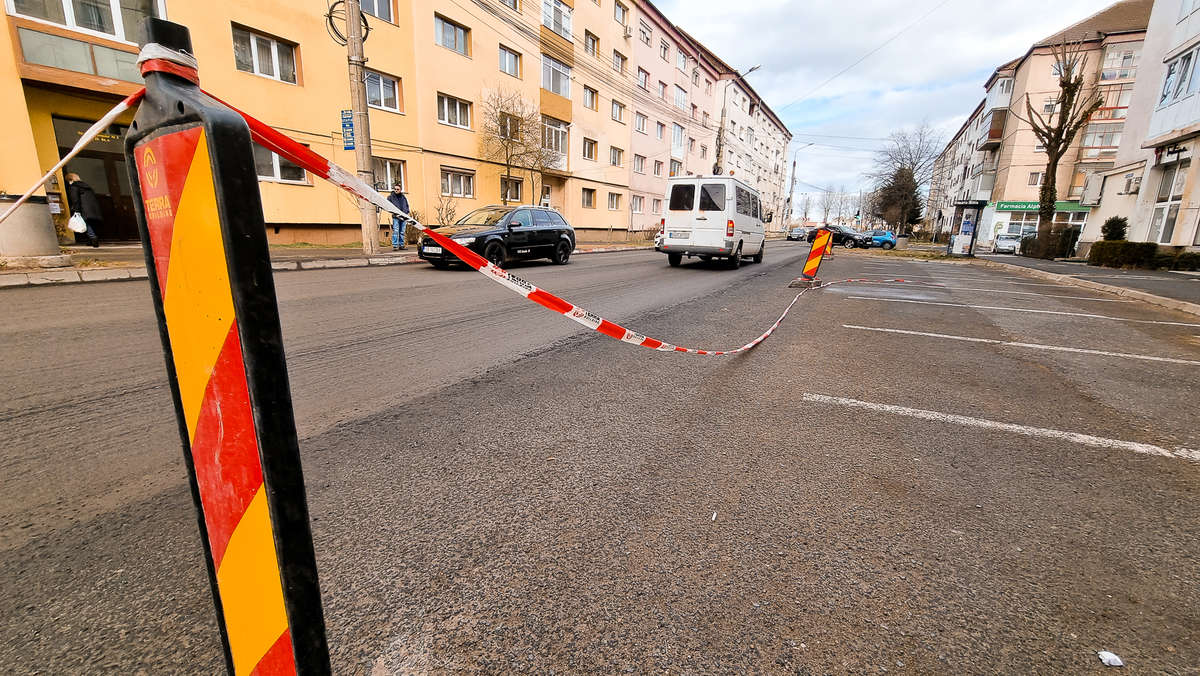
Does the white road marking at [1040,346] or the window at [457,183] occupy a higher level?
the window at [457,183]

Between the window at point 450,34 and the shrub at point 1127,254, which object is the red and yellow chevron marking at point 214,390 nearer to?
the window at point 450,34

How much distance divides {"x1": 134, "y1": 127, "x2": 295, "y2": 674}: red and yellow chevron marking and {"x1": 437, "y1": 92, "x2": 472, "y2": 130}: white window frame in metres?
21.7

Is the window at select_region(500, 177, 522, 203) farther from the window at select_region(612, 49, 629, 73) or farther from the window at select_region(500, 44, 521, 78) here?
the window at select_region(612, 49, 629, 73)

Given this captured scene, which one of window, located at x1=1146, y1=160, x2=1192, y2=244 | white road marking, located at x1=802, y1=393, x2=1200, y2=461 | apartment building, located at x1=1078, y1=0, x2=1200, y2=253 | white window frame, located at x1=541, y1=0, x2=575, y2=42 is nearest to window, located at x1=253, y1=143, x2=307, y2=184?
white window frame, located at x1=541, y1=0, x2=575, y2=42

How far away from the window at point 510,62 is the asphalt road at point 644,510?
22.3 metres

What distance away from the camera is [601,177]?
31.5m

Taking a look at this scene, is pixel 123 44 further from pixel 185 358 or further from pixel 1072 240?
pixel 1072 240

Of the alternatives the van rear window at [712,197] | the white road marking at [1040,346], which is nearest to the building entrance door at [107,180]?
the van rear window at [712,197]

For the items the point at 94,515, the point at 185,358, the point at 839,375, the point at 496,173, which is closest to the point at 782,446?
the point at 839,375

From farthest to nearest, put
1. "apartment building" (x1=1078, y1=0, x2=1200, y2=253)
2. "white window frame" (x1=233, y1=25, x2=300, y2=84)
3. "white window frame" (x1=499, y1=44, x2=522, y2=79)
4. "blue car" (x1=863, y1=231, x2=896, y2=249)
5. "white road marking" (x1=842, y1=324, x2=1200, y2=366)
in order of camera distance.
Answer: "blue car" (x1=863, y1=231, x2=896, y2=249) < "white window frame" (x1=499, y1=44, x2=522, y2=79) < "apartment building" (x1=1078, y1=0, x2=1200, y2=253) < "white window frame" (x1=233, y1=25, x2=300, y2=84) < "white road marking" (x1=842, y1=324, x2=1200, y2=366)

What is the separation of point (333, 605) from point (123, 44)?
58.2 feet

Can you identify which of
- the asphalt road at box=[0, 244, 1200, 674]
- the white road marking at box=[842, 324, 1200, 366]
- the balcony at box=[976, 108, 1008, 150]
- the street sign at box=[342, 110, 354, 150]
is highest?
the balcony at box=[976, 108, 1008, 150]

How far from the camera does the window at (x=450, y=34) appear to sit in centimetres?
1975

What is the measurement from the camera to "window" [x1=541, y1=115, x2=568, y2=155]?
26375 millimetres
